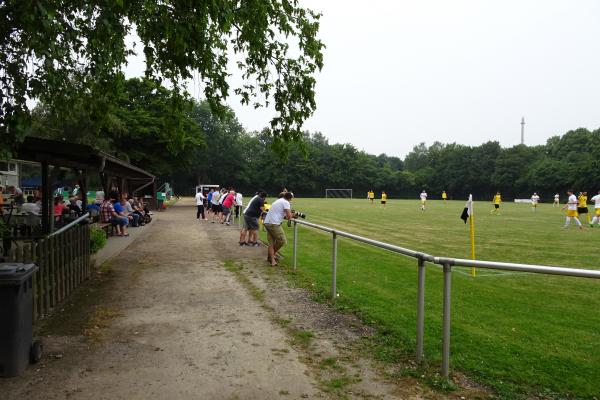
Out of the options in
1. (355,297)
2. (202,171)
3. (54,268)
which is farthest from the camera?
(202,171)

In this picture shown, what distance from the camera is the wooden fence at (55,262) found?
223 inches

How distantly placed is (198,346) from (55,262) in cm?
275

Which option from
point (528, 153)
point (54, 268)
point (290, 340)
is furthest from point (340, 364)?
point (528, 153)

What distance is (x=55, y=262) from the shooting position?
652 cm

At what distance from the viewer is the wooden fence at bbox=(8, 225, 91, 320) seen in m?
5.67

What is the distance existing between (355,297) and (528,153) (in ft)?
324

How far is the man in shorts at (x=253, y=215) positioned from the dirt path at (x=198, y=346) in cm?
426

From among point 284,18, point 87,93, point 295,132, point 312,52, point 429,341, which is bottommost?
point 429,341

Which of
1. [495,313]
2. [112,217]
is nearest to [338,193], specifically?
[112,217]

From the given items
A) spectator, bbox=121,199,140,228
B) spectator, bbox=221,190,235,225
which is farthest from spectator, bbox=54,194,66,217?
spectator, bbox=221,190,235,225

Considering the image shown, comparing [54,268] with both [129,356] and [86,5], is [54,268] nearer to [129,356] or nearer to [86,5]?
[129,356]

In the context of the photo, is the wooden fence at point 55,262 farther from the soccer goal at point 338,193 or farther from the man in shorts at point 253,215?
the soccer goal at point 338,193

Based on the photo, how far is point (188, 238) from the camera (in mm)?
15898

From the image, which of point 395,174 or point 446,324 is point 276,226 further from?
point 395,174
